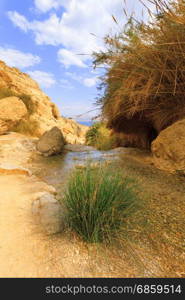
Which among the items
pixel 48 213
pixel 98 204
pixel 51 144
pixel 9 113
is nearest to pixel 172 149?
pixel 98 204

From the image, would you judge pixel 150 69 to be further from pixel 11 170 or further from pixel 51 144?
pixel 51 144

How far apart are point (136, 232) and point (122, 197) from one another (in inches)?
10.7

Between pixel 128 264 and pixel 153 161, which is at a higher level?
pixel 153 161

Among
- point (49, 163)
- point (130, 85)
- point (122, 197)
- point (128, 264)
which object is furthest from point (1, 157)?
point (128, 264)

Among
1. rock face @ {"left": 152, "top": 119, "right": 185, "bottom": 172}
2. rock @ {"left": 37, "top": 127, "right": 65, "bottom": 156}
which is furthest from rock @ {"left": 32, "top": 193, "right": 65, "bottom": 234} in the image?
rock @ {"left": 37, "top": 127, "right": 65, "bottom": 156}

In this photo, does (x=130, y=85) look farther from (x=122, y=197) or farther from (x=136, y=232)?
(x=136, y=232)

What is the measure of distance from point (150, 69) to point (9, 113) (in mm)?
5996

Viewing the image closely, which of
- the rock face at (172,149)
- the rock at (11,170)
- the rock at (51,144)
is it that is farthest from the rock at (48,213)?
the rock at (51,144)

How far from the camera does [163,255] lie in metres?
1.18

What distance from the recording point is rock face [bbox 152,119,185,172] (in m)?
2.80

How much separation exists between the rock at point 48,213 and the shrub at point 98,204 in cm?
12

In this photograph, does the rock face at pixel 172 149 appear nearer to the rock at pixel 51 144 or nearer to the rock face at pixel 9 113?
the rock at pixel 51 144

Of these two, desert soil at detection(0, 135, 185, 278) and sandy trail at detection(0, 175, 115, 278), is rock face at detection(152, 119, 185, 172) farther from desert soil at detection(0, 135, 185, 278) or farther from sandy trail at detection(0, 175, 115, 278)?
sandy trail at detection(0, 175, 115, 278)

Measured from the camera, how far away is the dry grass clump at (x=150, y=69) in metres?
2.41
